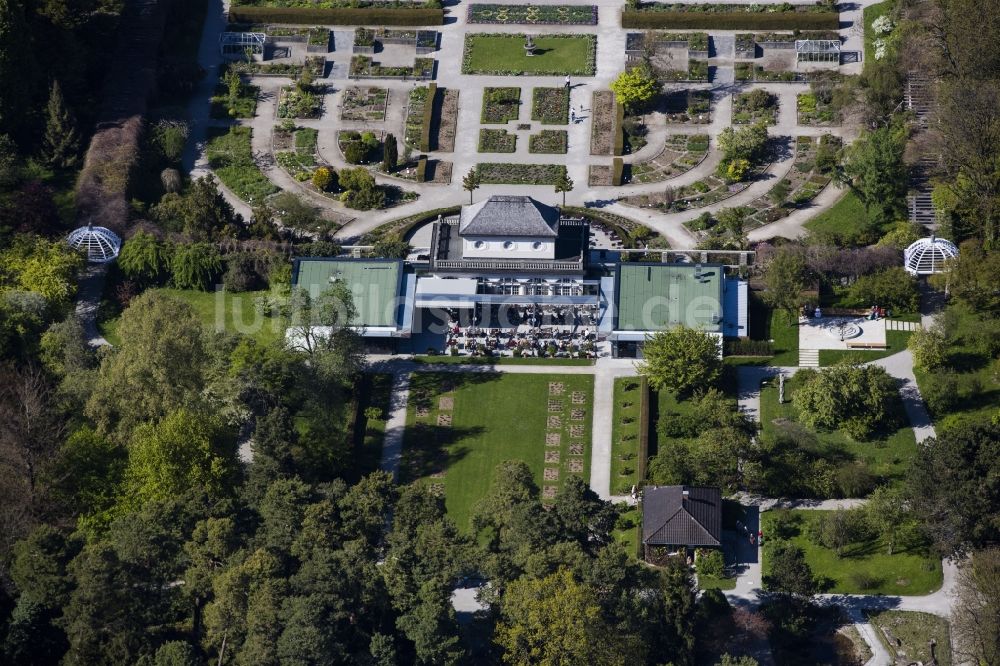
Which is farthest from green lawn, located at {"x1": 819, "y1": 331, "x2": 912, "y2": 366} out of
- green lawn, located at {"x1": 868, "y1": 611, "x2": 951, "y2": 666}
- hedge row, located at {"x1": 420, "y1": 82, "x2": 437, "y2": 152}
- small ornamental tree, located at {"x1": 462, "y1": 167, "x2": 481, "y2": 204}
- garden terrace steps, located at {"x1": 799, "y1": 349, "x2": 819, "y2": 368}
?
hedge row, located at {"x1": 420, "y1": 82, "x2": 437, "y2": 152}

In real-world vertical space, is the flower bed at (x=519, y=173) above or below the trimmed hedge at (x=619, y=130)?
below

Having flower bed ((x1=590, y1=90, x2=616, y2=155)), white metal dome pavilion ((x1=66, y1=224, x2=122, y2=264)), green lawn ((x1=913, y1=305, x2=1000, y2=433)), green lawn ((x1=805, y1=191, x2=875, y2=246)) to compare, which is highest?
flower bed ((x1=590, y1=90, x2=616, y2=155))

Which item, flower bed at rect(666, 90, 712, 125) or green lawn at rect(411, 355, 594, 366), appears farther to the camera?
flower bed at rect(666, 90, 712, 125)

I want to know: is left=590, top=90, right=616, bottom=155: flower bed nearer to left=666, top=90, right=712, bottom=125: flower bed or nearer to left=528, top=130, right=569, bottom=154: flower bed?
left=528, top=130, right=569, bottom=154: flower bed

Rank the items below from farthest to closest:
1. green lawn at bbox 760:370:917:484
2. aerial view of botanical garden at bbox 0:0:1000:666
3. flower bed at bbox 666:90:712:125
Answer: flower bed at bbox 666:90:712:125 < green lawn at bbox 760:370:917:484 < aerial view of botanical garden at bbox 0:0:1000:666

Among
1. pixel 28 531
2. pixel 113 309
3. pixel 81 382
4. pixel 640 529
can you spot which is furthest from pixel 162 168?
pixel 640 529

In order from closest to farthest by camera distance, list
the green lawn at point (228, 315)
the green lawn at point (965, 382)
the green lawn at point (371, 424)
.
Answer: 1. the green lawn at point (965, 382)
2. the green lawn at point (371, 424)
3. the green lawn at point (228, 315)

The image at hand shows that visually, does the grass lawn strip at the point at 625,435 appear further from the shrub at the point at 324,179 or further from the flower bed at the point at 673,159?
the shrub at the point at 324,179

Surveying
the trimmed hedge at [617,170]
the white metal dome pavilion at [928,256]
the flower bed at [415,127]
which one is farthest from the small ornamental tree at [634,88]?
the white metal dome pavilion at [928,256]
